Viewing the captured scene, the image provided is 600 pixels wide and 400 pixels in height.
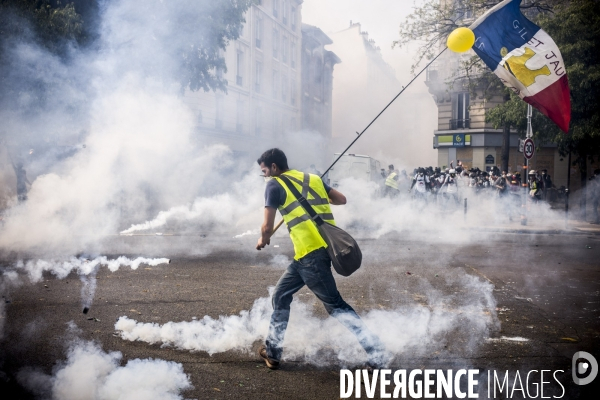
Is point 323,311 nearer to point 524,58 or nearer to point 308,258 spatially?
point 308,258

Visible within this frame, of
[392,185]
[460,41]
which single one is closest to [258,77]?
[392,185]

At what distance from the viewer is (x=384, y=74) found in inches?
1393

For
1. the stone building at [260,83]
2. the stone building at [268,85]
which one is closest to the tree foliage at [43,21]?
the stone building at [268,85]

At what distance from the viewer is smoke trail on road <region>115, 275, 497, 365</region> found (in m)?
3.91

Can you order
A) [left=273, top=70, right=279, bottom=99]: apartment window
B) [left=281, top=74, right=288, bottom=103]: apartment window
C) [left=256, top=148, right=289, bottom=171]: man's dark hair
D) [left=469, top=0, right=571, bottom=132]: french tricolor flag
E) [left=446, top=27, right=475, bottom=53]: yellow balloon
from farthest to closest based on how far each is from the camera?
[left=281, top=74, right=288, bottom=103]: apartment window, [left=273, top=70, right=279, bottom=99]: apartment window, [left=469, top=0, right=571, bottom=132]: french tricolor flag, [left=446, top=27, right=475, bottom=53]: yellow balloon, [left=256, top=148, right=289, bottom=171]: man's dark hair

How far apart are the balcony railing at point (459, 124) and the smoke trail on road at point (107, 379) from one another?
2644 cm

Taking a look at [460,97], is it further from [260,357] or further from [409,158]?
[260,357]

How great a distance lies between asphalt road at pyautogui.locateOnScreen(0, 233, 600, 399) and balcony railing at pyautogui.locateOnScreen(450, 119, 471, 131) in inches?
761

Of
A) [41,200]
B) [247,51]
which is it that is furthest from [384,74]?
[41,200]

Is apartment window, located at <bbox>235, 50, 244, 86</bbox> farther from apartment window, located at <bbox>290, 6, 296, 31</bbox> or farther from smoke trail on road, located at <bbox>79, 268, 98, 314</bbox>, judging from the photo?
smoke trail on road, located at <bbox>79, 268, 98, 314</bbox>

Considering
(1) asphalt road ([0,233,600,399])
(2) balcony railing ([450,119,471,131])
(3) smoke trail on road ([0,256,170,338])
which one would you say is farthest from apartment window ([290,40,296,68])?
(3) smoke trail on road ([0,256,170,338])

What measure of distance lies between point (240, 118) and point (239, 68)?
3013mm

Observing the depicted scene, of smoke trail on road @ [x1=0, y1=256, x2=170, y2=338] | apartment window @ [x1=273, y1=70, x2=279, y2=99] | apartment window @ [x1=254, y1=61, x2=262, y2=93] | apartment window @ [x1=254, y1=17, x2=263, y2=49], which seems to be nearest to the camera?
smoke trail on road @ [x1=0, y1=256, x2=170, y2=338]

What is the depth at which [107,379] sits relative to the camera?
3234 millimetres
